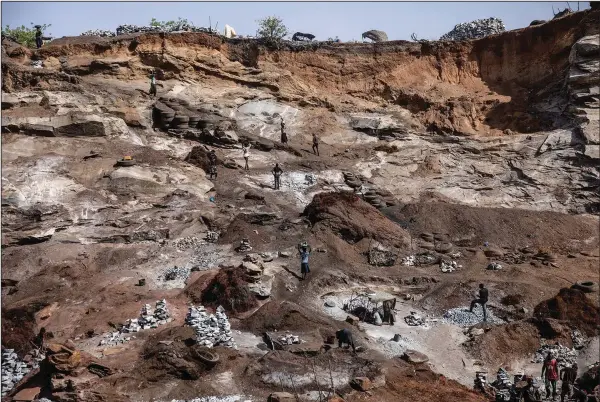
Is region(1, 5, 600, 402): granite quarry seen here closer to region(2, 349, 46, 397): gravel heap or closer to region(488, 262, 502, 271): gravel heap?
region(2, 349, 46, 397): gravel heap

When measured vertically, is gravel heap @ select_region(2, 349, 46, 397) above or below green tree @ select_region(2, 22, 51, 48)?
below

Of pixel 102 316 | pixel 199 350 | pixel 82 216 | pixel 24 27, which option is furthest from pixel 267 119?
pixel 24 27

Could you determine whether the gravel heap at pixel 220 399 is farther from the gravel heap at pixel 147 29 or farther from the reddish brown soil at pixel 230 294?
the gravel heap at pixel 147 29

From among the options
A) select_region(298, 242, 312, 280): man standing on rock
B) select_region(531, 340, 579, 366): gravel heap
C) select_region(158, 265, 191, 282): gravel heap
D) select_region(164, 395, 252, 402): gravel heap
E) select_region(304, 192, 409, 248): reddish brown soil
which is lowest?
select_region(531, 340, 579, 366): gravel heap

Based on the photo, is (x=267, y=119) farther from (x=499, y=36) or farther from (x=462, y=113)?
(x=499, y=36)

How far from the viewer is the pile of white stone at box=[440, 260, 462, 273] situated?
18.9 m

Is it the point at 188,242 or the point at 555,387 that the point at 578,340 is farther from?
the point at 188,242

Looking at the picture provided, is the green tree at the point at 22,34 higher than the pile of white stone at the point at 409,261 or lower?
higher

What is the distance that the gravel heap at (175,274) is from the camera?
1647 centimetres

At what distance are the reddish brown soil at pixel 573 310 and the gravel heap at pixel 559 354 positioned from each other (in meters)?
1.05

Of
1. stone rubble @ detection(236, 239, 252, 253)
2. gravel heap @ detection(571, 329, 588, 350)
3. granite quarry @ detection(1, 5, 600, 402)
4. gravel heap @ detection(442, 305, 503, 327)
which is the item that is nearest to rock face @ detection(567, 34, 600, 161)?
granite quarry @ detection(1, 5, 600, 402)

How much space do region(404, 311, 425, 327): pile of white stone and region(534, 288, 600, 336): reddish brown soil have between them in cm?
332

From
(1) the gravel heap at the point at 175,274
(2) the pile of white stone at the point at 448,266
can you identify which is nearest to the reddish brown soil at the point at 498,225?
(2) the pile of white stone at the point at 448,266

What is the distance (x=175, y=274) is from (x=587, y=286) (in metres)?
12.5
